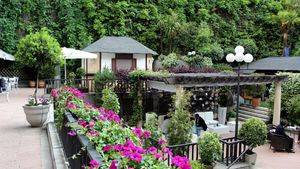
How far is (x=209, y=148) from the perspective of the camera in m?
9.68

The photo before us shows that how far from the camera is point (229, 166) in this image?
1054 centimetres

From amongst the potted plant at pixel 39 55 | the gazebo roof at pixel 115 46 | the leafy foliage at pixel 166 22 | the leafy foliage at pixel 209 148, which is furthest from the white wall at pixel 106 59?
the leafy foliage at pixel 209 148

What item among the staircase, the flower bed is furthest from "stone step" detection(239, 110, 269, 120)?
the flower bed

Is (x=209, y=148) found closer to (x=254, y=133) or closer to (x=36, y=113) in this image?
(x=254, y=133)

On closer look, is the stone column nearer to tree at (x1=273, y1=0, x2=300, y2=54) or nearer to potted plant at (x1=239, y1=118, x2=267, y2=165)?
potted plant at (x1=239, y1=118, x2=267, y2=165)

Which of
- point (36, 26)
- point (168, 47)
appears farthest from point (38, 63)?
point (168, 47)

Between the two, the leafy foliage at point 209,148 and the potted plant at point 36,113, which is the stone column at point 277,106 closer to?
Result: the leafy foliage at point 209,148

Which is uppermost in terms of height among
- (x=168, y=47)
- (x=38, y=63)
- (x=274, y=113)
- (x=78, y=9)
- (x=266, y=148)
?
(x=78, y=9)

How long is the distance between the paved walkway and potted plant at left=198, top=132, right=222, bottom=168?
469 cm

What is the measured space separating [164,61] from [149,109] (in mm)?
6258

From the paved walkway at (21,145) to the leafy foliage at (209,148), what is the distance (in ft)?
15.4

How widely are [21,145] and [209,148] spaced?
5380mm

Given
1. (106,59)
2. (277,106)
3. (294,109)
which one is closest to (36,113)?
(106,59)

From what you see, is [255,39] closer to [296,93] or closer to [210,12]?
[210,12]
